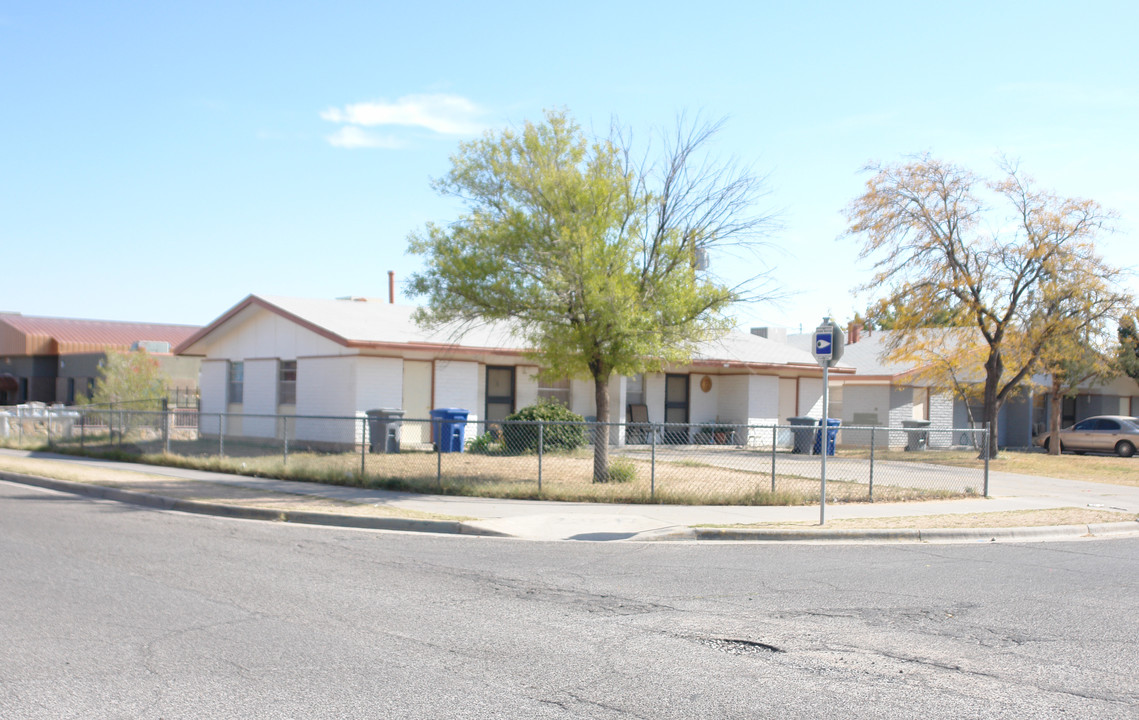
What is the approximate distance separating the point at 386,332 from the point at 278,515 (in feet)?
41.0

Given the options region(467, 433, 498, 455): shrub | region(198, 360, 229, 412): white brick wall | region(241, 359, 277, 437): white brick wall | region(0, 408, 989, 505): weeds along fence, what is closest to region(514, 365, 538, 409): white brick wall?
region(0, 408, 989, 505): weeds along fence

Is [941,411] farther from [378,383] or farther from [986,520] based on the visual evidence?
[986,520]

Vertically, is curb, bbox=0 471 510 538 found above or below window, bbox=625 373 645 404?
below

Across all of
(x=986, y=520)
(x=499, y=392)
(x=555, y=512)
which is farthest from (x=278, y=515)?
(x=499, y=392)

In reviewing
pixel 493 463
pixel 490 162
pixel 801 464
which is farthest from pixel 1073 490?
pixel 490 162

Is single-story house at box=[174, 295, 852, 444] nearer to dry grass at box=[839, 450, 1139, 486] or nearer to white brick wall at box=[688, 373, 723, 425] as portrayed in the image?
white brick wall at box=[688, 373, 723, 425]

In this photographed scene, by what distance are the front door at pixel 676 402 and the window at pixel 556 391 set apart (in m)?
3.47

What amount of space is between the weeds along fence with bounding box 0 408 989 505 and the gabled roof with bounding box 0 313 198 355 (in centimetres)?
2400

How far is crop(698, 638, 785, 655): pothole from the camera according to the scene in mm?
6523

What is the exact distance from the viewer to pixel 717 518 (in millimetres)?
13336

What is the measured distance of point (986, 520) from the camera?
14.0 metres

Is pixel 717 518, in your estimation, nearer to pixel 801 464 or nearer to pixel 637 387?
pixel 801 464

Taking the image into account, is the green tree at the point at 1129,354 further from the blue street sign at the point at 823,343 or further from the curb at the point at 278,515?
the curb at the point at 278,515

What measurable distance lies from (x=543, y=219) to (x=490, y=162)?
4.59ft
